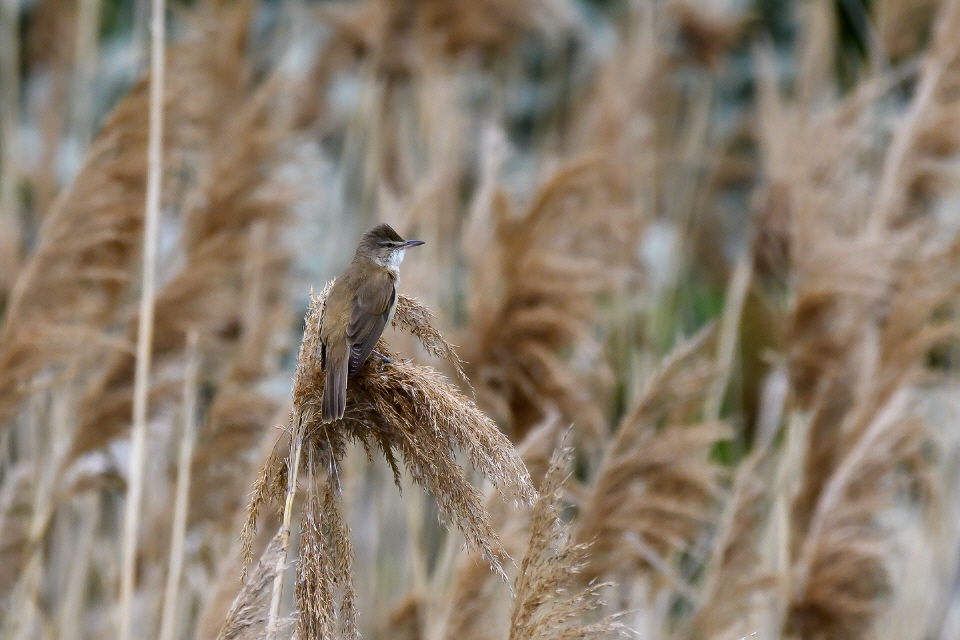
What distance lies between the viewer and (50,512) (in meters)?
2.75

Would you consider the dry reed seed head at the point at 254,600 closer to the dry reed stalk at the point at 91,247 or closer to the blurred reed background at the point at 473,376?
the blurred reed background at the point at 473,376

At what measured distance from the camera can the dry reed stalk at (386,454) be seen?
5.16 feet

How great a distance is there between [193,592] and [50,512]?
670 mm

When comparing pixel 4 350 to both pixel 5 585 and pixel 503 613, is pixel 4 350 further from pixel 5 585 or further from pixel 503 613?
pixel 503 613

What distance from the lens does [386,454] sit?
171 cm

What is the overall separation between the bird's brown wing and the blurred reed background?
0.07m

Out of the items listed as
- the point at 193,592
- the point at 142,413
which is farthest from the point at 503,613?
the point at 142,413

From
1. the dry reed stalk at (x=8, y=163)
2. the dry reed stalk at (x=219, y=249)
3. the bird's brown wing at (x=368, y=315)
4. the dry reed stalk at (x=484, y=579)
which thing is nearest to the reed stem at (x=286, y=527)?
the bird's brown wing at (x=368, y=315)

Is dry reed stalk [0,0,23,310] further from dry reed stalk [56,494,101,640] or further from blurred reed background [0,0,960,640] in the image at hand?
dry reed stalk [56,494,101,640]

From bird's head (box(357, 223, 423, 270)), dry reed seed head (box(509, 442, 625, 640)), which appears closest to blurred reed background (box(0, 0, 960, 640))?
dry reed seed head (box(509, 442, 625, 640))

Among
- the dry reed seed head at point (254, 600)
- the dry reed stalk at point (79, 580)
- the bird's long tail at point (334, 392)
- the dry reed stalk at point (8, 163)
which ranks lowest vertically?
the dry reed stalk at point (79, 580)

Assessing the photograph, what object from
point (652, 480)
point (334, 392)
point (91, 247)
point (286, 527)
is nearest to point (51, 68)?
point (91, 247)

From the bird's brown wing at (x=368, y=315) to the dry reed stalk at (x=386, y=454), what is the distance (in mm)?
83

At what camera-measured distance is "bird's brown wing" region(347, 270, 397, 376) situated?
1.80m
